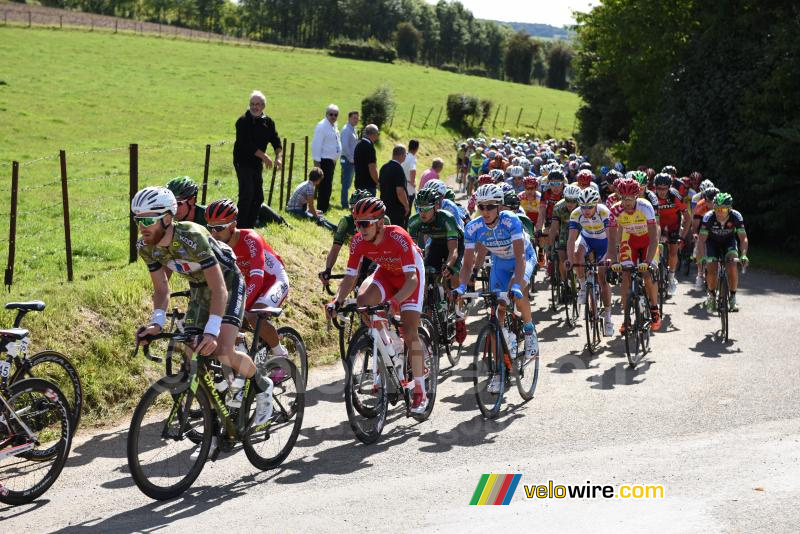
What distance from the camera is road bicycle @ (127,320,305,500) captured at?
675 cm

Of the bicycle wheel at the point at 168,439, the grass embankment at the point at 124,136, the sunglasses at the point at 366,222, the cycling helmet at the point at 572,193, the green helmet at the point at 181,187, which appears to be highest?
the green helmet at the point at 181,187

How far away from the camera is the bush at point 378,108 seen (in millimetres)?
49344

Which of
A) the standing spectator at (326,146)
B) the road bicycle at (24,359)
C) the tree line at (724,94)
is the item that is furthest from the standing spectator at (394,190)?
the tree line at (724,94)

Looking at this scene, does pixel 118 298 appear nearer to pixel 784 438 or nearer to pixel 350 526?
pixel 350 526

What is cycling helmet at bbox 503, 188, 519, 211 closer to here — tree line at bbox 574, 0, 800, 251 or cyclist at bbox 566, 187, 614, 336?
cyclist at bbox 566, 187, 614, 336

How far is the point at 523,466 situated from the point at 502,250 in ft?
10.6

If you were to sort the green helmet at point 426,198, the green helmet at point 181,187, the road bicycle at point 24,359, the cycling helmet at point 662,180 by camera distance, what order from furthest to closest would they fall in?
the cycling helmet at point 662,180 → the green helmet at point 426,198 → the green helmet at point 181,187 → the road bicycle at point 24,359

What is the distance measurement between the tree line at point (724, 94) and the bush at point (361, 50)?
64438 mm

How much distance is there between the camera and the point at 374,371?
8.69 meters

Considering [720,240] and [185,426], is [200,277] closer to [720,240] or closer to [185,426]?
[185,426]

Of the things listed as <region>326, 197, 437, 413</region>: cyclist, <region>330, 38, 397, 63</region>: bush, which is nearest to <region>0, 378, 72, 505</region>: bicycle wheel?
<region>326, 197, 437, 413</region>: cyclist

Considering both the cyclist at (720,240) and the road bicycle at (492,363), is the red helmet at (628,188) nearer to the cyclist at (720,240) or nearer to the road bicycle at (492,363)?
the cyclist at (720,240)

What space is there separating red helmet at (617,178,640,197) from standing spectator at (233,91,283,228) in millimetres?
5017

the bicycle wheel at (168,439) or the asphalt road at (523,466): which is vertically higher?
the bicycle wheel at (168,439)
